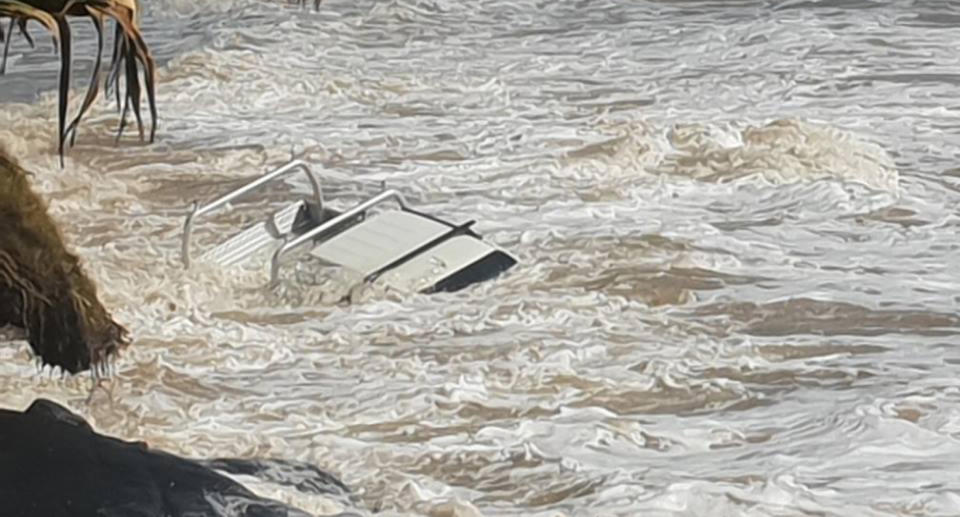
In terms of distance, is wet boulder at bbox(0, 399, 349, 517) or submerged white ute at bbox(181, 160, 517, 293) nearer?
wet boulder at bbox(0, 399, 349, 517)

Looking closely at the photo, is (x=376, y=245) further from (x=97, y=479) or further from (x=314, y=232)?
(x=97, y=479)

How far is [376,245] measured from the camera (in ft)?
8.94

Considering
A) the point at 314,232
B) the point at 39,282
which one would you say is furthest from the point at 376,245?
the point at 39,282

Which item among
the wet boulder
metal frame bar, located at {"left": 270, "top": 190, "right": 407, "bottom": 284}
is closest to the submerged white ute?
metal frame bar, located at {"left": 270, "top": 190, "right": 407, "bottom": 284}

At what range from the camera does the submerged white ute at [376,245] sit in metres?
2.67

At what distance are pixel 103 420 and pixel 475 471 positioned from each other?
0.54 meters

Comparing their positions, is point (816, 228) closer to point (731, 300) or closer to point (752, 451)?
point (731, 300)

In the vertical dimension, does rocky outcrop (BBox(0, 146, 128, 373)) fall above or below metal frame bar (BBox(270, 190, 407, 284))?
above

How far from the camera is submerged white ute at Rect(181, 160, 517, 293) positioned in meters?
2.67

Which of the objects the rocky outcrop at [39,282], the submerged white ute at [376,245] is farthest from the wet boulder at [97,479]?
the submerged white ute at [376,245]

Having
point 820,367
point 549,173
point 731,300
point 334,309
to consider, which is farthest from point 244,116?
point 820,367

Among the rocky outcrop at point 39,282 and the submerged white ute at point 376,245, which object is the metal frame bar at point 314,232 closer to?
the submerged white ute at point 376,245

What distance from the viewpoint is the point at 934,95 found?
3881 millimetres

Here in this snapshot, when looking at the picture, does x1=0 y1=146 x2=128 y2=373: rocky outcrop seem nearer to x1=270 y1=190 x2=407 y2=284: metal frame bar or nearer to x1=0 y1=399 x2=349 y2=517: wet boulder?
x1=0 y1=399 x2=349 y2=517: wet boulder
